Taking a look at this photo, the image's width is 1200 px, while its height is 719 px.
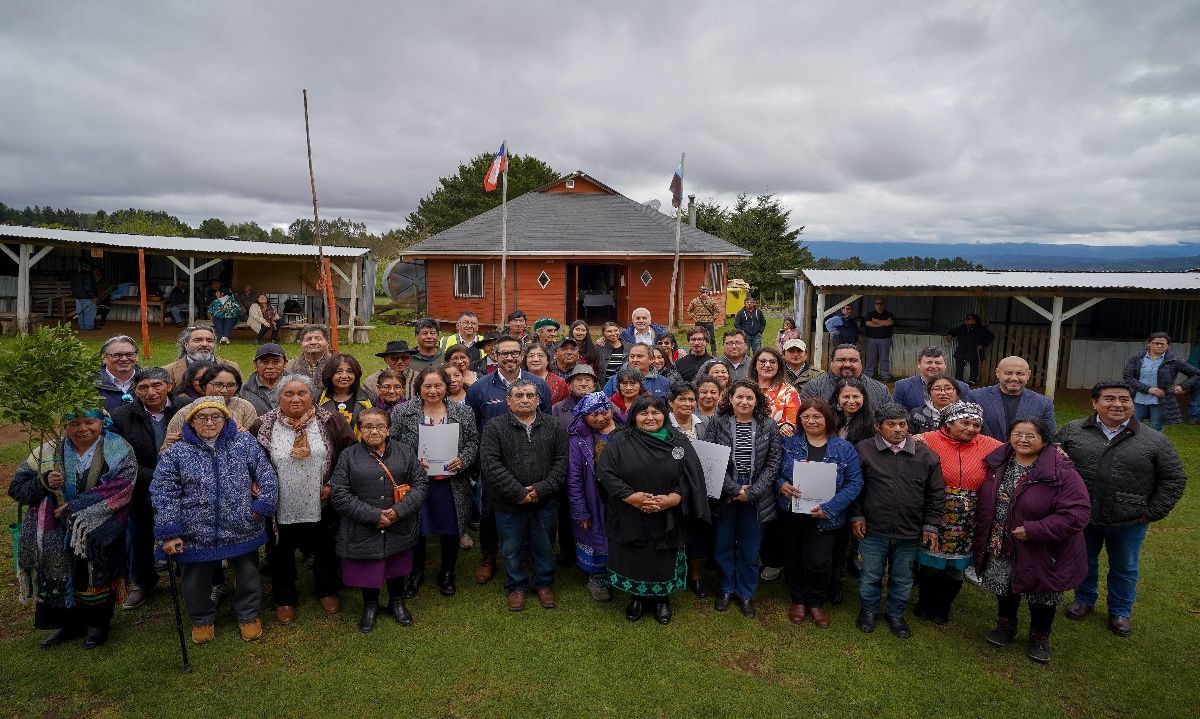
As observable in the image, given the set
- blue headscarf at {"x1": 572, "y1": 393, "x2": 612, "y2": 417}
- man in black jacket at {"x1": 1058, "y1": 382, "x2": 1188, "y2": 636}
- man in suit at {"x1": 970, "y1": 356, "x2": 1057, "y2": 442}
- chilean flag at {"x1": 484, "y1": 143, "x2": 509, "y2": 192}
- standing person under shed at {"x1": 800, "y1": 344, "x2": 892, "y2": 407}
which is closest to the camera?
man in black jacket at {"x1": 1058, "y1": 382, "x2": 1188, "y2": 636}

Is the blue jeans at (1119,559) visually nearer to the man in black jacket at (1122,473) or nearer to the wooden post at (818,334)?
the man in black jacket at (1122,473)

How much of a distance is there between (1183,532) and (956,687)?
171 inches

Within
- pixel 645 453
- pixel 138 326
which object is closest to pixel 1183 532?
pixel 645 453

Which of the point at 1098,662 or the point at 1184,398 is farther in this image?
the point at 1184,398

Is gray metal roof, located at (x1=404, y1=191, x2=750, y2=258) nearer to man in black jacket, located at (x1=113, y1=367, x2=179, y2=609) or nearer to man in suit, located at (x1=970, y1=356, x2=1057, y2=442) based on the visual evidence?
man in suit, located at (x1=970, y1=356, x2=1057, y2=442)

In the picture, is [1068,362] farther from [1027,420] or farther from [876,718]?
[876,718]

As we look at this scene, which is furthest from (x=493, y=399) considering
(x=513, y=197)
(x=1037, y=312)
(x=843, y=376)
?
(x=513, y=197)

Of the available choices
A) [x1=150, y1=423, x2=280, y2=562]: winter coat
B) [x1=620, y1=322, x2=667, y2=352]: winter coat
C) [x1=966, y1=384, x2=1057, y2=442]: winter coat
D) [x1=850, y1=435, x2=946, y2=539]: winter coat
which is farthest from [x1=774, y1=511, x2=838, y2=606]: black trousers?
[x1=150, y1=423, x2=280, y2=562]: winter coat

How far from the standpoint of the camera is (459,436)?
4.97 meters

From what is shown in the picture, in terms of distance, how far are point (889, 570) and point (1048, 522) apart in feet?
3.46

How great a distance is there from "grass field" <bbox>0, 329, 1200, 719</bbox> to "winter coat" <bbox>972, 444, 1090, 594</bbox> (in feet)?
2.14

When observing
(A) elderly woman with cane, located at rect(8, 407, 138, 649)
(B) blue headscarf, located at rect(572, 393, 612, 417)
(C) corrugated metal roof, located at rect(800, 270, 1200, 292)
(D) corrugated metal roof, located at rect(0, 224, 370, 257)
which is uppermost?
(D) corrugated metal roof, located at rect(0, 224, 370, 257)

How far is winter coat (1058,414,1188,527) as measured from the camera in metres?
4.36

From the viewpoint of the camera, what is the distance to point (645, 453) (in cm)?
447
